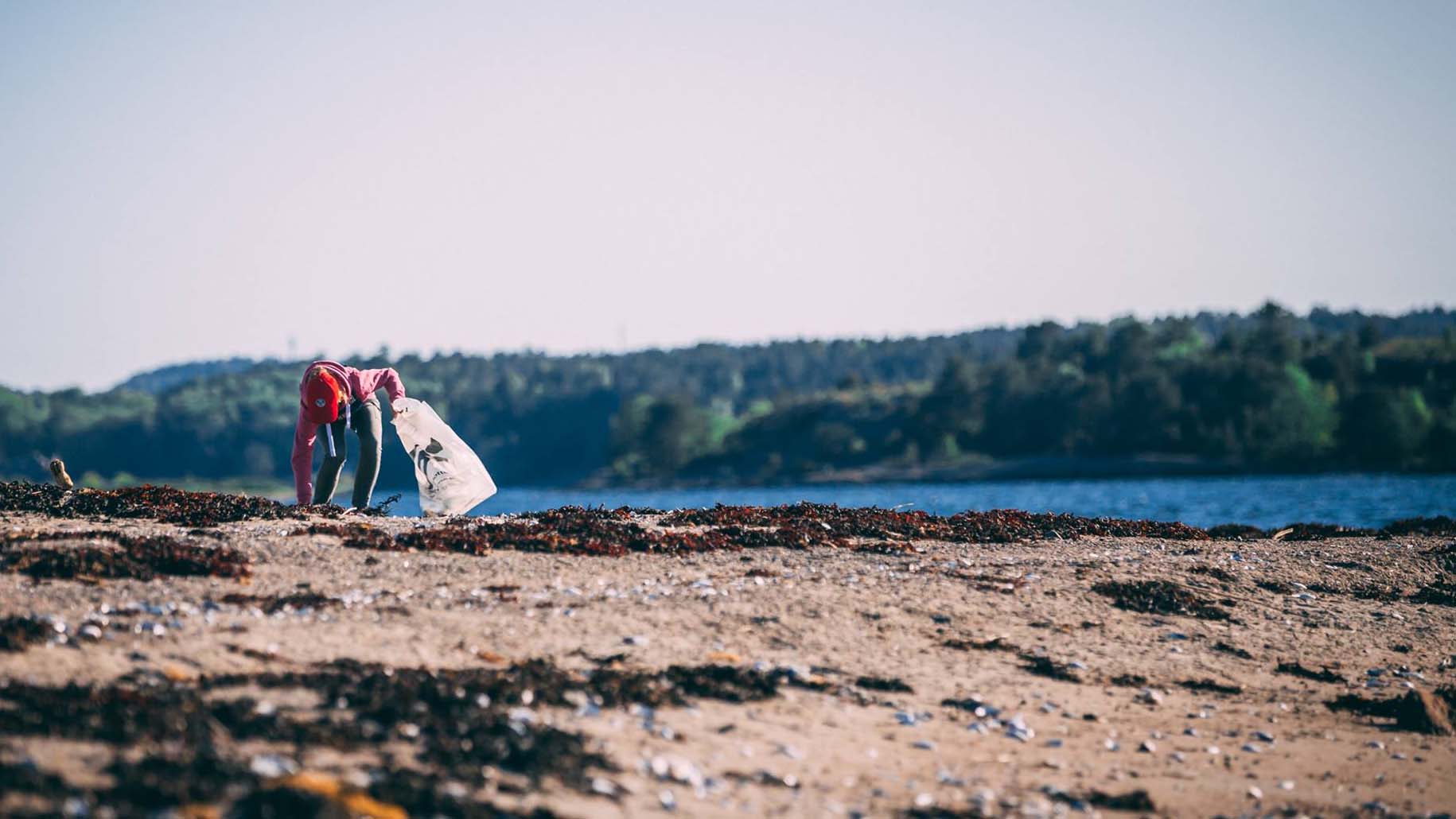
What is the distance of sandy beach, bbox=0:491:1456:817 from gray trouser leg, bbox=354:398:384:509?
7.25ft

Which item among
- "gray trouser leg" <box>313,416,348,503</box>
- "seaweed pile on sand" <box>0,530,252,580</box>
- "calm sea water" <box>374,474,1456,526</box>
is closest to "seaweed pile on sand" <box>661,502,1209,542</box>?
"gray trouser leg" <box>313,416,348,503</box>

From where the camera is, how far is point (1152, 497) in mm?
87750

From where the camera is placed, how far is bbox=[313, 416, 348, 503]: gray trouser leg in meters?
18.8

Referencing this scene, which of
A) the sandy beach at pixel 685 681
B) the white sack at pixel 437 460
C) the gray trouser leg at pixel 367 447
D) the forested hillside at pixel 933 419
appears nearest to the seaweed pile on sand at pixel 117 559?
the sandy beach at pixel 685 681

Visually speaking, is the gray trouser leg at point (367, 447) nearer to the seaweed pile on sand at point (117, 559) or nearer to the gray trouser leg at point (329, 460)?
the gray trouser leg at point (329, 460)

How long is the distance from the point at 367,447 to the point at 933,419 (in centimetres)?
11751

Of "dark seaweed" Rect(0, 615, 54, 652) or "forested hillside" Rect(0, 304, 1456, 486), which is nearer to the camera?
"dark seaweed" Rect(0, 615, 54, 652)

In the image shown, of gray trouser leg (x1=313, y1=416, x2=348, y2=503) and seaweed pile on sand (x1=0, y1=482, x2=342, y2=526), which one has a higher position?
gray trouser leg (x1=313, y1=416, x2=348, y2=503)

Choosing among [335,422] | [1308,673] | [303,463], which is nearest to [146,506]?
[303,463]

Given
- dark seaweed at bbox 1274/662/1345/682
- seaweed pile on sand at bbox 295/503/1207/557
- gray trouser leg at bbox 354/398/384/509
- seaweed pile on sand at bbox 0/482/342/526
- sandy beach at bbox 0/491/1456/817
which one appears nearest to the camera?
sandy beach at bbox 0/491/1456/817

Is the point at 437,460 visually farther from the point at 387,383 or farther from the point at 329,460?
the point at 329,460

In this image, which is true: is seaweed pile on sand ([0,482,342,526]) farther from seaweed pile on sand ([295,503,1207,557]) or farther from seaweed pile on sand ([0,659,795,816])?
seaweed pile on sand ([0,659,795,816])

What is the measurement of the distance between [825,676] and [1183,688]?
3.76 m

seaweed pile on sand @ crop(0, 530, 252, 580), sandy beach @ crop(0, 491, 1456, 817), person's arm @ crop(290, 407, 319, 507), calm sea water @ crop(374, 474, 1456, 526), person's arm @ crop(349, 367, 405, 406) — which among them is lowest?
calm sea water @ crop(374, 474, 1456, 526)
